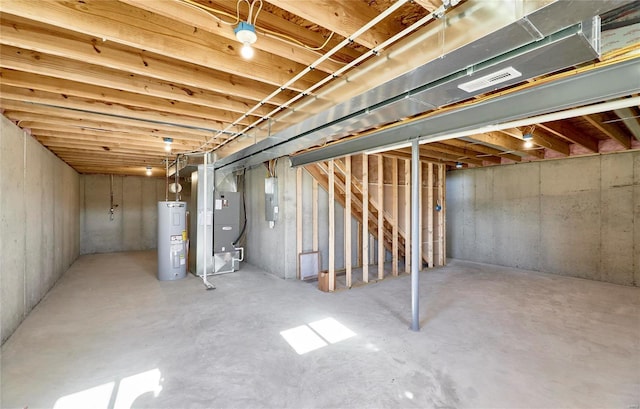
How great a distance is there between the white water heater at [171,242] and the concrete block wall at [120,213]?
4378mm

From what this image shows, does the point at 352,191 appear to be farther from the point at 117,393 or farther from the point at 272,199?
the point at 117,393

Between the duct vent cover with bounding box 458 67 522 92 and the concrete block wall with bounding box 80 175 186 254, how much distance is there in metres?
9.17

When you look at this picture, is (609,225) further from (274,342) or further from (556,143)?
(274,342)

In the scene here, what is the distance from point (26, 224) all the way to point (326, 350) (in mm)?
3831

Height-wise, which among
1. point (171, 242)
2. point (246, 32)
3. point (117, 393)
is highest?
point (246, 32)

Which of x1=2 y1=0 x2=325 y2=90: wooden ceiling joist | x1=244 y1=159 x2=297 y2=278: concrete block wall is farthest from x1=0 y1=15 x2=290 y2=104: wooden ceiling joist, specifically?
x1=244 y1=159 x2=297 y2=278: concrete block wall

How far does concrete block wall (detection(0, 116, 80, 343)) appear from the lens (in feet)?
9.00

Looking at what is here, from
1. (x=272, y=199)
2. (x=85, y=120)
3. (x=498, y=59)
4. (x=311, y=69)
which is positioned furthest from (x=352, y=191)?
(x=85, y=120)

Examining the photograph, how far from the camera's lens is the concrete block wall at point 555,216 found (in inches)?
185

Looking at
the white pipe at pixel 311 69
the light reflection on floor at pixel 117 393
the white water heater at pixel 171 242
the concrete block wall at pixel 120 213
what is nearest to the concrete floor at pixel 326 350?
the light reflection on floor at pixel 117 393

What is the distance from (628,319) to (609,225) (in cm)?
238

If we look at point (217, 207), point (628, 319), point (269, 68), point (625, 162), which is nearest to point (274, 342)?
point (269, 68)

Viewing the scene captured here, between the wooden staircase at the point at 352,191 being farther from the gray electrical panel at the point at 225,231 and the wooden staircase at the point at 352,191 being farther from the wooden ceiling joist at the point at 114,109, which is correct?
the wooden ceiling joist at the point at 114,109

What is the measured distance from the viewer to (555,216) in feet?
17.8
